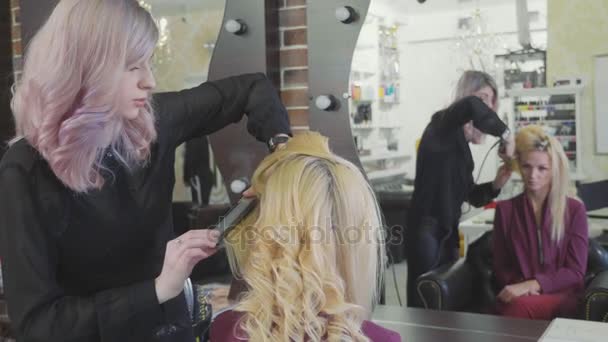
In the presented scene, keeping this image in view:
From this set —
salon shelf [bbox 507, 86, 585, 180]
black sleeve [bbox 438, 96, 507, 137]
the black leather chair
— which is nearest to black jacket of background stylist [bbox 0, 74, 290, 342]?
black sleeve [bbox 438, 96, 507, 137]

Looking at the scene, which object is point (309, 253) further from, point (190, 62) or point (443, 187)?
point (190, 62)

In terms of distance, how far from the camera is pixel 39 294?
1121 mm

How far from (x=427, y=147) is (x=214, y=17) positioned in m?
1.01

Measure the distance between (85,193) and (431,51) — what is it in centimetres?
133

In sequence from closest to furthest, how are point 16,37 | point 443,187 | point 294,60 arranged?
point 443,187, point 294,60, point 16,37

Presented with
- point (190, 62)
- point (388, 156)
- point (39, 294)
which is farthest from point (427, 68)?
point (39, 294)

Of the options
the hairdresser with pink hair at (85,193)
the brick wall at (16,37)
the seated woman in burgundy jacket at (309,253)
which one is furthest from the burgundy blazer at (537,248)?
the brick wall at (16,37)

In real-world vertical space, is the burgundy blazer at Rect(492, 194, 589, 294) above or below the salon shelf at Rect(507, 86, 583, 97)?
below

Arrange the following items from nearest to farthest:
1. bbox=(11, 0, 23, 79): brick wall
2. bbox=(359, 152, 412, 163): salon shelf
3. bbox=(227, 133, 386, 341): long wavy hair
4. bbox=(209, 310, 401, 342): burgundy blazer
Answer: bbox=(227, 133, 386, 341): long wavy hair < bbox=(209, 310, 401, 342): burgundy blazer < bbox=(359, 152, 412, 163): salon shelf < bbox=(11, 0, 23, 79): brick wall

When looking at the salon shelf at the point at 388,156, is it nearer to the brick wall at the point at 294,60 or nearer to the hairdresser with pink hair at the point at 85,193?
the brick wall at the point at 294,60

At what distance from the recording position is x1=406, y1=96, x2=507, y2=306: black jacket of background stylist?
2.13 m

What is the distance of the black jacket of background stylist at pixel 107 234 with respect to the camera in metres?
1.13

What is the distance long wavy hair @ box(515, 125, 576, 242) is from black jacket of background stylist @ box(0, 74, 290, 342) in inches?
36.3

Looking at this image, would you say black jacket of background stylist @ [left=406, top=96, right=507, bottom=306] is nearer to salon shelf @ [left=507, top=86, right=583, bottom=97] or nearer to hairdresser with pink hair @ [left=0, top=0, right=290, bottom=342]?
salon shelf @ [left=507, top=86, right=583, bottom=97]
